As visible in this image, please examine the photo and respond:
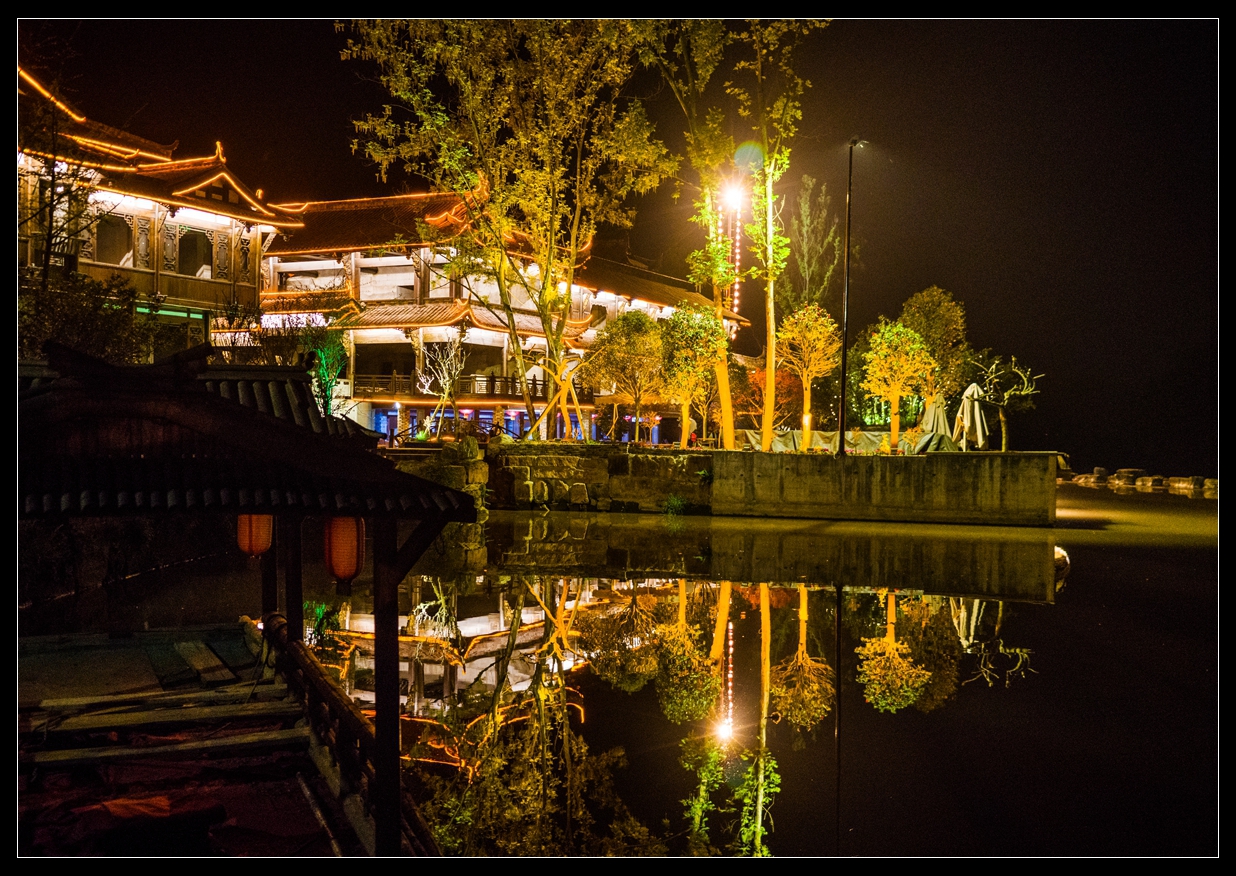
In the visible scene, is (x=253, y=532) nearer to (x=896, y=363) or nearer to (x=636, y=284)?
(x=896, y=363)

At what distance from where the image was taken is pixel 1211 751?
636 centimetres

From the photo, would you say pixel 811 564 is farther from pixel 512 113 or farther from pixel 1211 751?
pixel 512 113

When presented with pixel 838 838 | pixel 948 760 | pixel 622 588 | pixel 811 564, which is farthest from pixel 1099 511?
pixel 838 838

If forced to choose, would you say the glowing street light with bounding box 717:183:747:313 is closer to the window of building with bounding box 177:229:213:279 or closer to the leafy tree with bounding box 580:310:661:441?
the leafy tree with bounding box 580:310:661:441

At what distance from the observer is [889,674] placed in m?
8.29

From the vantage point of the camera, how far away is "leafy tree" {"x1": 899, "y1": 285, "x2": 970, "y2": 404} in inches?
1348

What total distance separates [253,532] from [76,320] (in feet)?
25.3

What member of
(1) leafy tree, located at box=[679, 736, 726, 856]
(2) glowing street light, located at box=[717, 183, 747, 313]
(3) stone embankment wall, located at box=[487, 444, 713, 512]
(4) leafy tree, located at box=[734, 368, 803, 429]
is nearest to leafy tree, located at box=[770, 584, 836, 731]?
(1) leafy tree, located at box=[679, 736, 726, 856]

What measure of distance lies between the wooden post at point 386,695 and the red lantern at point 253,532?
10.8ft

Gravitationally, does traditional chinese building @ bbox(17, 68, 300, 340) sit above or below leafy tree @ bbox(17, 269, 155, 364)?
above

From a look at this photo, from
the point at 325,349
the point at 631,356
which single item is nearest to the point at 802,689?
the point at 631,356

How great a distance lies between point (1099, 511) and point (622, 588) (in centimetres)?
1928

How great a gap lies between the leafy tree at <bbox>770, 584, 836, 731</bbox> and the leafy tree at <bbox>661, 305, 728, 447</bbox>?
13.6 meters

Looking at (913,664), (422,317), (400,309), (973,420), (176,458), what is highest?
(400,309)
